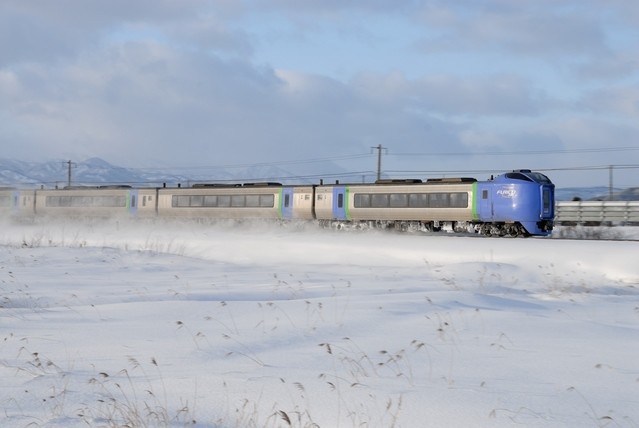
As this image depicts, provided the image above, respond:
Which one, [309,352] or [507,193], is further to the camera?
[507,193]

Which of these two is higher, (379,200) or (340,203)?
(379,200)

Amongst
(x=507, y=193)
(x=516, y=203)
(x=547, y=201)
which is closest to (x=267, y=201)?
(x=507, y=193)

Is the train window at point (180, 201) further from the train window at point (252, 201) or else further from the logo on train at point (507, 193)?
the logo on train at point (507, 193)

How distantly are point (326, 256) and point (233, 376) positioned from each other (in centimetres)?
1627

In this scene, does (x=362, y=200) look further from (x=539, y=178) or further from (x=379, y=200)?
(x=539, y=178)

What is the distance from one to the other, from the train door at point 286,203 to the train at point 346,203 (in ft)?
0.18

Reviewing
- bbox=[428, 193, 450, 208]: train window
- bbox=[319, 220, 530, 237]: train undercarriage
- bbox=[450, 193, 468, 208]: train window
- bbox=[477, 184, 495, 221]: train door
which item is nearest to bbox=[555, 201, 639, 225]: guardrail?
bbox=[319, 220, 530, 237]: train undercarriage

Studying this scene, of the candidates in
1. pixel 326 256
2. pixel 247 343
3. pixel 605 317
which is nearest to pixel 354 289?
pixel 605 317

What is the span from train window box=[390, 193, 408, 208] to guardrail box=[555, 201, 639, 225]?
46.3 ft

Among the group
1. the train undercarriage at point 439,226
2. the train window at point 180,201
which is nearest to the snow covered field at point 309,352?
the train undercarriage at point 439,226

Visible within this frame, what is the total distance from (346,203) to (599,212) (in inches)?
778

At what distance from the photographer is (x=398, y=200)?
31.7m

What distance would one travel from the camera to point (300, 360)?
232 inches

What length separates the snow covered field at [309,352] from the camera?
14.3 feet
